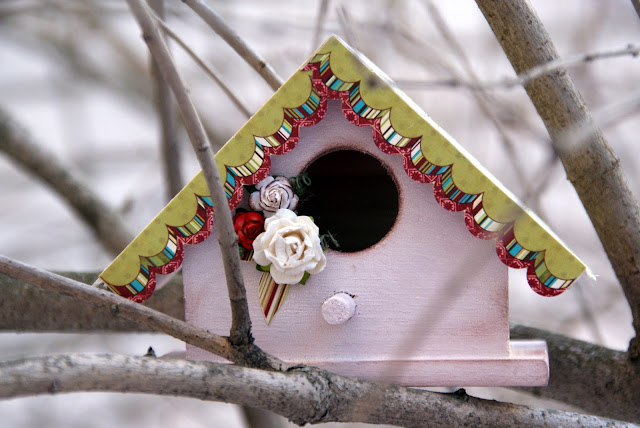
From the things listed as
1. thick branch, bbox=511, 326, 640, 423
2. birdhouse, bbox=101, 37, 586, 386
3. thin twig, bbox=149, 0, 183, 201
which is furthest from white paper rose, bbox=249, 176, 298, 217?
thin twig, bbox=149, 0, 183, 201

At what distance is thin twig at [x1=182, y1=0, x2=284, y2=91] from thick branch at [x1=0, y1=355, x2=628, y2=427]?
0.66m

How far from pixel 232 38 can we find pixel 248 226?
0.44m

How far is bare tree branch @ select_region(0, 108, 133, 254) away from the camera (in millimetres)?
1868

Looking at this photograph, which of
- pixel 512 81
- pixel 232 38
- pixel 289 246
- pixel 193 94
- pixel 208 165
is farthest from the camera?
pixel 193 94

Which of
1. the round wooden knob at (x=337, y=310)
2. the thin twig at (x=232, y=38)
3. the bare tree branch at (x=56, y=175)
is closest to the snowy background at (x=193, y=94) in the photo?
the bare tree branch at (x=56, y=175)

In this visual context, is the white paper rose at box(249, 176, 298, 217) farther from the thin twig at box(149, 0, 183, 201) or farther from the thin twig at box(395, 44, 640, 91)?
the thin twig at box(149, 0, 183, 201)

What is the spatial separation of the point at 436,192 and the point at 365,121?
16 cm

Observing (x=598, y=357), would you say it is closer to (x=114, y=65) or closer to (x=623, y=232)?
(x=623, y=232)

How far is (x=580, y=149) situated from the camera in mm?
1199

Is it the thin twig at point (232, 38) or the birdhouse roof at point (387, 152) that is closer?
the birdhouse roof at point (387, 152)

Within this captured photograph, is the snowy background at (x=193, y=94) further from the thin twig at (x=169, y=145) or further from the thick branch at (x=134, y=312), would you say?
the thick branch at (x=134, y=312)

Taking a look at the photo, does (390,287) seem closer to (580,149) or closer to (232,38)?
(580,149)

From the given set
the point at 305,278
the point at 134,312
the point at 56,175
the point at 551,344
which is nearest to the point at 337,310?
the point at 305,278

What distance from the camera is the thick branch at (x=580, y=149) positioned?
1.15 meters
